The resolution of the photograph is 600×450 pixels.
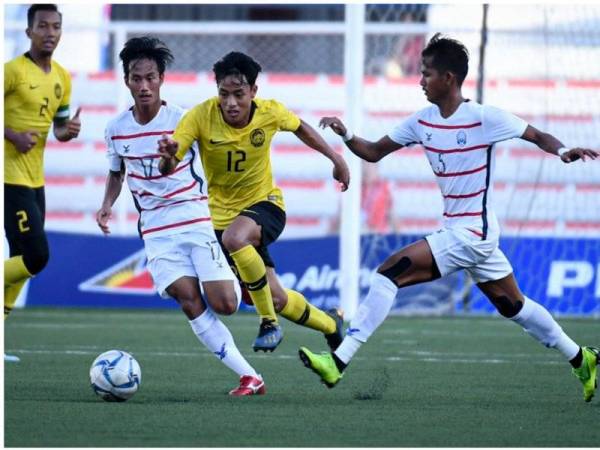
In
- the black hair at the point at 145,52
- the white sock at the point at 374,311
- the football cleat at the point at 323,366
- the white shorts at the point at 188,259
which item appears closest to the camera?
the football cleat at the point at 323,366

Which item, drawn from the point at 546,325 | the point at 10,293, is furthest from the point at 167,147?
the point at 10,293

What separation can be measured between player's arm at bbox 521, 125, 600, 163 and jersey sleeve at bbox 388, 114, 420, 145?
2.09 feet

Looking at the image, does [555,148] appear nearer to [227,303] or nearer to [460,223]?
[460,223]

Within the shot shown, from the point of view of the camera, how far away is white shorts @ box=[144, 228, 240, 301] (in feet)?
25.3

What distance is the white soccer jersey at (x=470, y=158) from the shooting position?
299 inches

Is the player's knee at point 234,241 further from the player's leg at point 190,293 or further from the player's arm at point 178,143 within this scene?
the player's arm at point 178,143

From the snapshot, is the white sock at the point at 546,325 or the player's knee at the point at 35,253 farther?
the player's knee at the point at 35,253

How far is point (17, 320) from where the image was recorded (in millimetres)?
12727

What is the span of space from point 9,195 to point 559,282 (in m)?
6.83

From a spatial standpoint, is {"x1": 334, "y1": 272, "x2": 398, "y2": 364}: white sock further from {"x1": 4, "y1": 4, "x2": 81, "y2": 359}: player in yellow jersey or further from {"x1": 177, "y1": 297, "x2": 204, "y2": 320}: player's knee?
{"x1": 4, "y1": 4, "x2": 81, "y2": 359}: player in yellow jersey

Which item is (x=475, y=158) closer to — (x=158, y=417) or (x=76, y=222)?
(x=158, y=417)

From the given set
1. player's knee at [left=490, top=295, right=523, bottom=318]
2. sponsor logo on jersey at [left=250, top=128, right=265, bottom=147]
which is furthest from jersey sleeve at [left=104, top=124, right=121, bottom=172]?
player's knee at [left=490, top=295, right=523, bottom=318]

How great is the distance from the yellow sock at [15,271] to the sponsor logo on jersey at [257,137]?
6.59ft

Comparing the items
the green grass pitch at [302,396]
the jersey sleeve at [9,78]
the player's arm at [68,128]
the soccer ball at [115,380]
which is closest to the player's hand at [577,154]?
the green grass pitch at [302,396]
